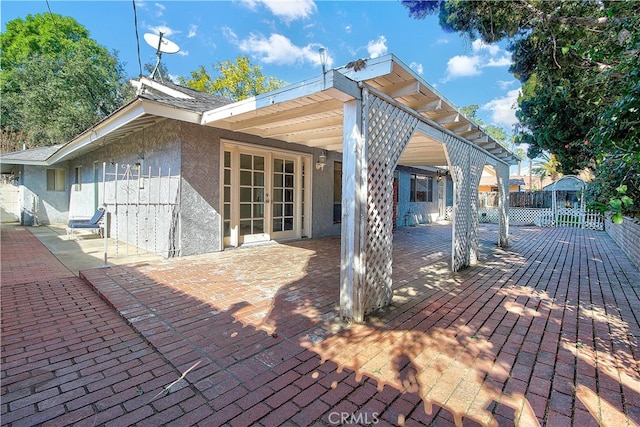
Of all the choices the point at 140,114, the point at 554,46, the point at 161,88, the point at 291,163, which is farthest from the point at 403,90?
the point at 554,46

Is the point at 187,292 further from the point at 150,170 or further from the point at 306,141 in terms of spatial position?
the point at 306,141

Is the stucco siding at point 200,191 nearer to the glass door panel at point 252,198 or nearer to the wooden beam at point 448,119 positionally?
the glass door panel at point 252,198

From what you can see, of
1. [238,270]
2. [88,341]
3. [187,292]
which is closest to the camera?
[88,341]

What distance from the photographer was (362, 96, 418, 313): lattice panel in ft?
10.1

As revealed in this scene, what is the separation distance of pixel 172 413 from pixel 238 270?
308cm

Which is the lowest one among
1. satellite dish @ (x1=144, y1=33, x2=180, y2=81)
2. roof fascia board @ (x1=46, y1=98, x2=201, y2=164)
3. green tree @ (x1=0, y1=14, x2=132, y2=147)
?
roof fascia board @ (x1=46, y1=98, x2=201, y2=164)

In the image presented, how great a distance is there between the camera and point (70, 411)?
172 centimetres

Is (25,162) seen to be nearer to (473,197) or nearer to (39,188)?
(39,188)

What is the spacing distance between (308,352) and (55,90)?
23324 millimetres

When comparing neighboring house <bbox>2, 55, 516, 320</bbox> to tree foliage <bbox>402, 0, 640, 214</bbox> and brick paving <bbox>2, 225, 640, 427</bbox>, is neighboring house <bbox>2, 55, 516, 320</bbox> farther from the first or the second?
tree foliage <bbox>402, 0, 640, 214</bbox>

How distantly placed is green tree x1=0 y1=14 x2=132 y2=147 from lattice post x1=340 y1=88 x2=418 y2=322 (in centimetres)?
2156

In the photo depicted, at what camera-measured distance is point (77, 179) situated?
36.3ft

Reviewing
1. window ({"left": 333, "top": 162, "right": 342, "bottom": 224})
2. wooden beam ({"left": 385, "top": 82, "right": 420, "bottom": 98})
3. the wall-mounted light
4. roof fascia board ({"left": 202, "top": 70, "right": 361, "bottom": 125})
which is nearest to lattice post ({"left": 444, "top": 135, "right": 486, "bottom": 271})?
wooden beam ({"left": 385, "top": 82, "right": 420, "bottom": 98})

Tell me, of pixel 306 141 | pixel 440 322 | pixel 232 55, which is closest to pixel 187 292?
pixel 440 322
